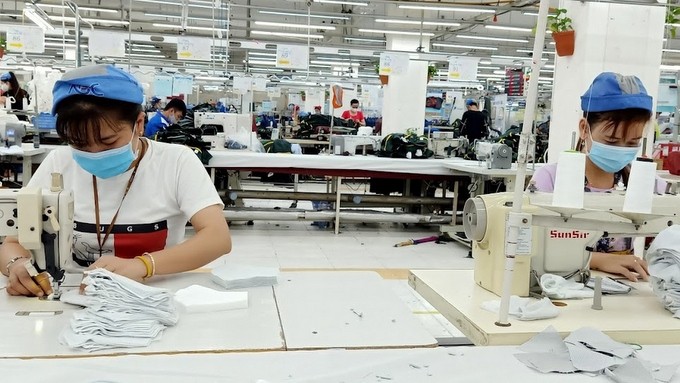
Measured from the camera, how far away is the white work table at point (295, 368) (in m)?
1.11

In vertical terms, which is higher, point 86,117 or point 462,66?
point 462,66

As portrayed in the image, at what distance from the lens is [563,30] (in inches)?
207

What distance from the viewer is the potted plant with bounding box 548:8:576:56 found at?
5227mm

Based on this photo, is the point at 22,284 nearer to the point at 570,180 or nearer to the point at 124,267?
the point at 124,267

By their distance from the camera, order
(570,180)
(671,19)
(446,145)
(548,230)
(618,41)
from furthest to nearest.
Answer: (446,145) < (671,19) < (618,41) < (548,230) < (570,180)

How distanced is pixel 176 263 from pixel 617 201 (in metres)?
1.26

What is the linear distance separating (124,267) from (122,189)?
350 mm

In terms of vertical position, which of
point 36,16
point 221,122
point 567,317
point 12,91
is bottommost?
point 567,317

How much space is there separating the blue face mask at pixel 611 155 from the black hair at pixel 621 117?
58mm

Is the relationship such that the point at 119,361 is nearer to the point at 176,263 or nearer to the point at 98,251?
the point at 176,263

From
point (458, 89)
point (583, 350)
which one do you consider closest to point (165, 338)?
point (583, 350)

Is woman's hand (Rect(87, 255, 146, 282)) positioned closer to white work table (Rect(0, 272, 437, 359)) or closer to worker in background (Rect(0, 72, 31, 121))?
white work table (Rect(0, 272, 437, 359))

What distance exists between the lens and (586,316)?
1.59 m

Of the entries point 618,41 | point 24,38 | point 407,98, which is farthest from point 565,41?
point 24,38
